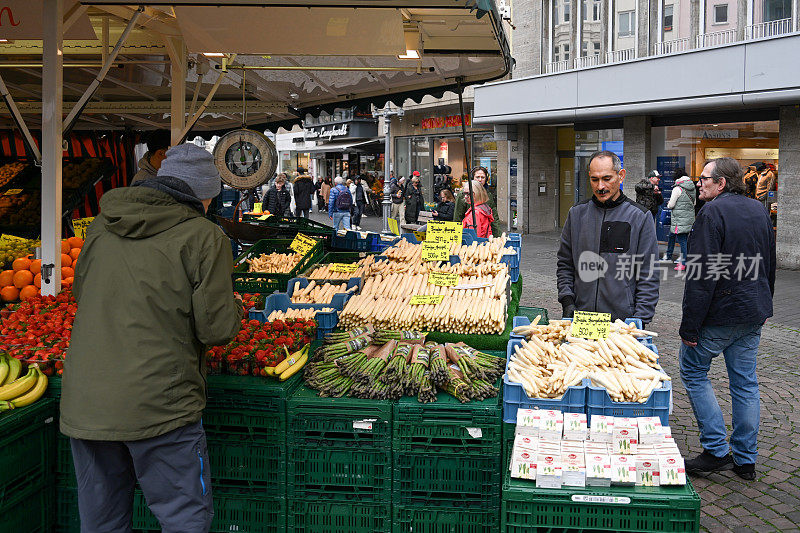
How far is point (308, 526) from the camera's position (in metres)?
4.09

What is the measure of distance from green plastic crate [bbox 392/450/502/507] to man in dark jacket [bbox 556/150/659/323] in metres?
1.53

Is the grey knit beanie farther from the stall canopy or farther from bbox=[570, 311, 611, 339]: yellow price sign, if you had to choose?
bbox=[570, 311, 611, 339]: yellow price sign

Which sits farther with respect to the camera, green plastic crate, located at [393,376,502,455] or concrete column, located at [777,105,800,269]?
concrete column, located at [777,105,800,269]

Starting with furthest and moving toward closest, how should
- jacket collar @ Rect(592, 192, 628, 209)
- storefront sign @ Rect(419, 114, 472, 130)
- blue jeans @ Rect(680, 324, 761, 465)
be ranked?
1. storefront sign @ Rect(419, 114, 472, 130)
2. blue jeans @ Rect(680, 324, 761, 465)
3. jacket collar @ Rect(592, 192, 628, 209)

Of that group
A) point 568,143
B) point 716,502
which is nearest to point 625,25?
point 568,143

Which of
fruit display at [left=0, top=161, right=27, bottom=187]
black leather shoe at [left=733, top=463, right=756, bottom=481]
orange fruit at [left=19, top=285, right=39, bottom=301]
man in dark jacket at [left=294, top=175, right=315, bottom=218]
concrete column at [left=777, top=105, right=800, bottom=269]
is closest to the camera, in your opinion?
black leather shoe at [left=733, top=463, right=756, bottom=481]

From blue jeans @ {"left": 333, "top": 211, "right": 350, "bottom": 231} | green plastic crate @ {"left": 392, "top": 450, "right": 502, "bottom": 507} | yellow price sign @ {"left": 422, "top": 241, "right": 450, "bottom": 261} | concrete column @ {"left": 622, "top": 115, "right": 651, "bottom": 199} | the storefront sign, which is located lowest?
green plastic crate @ {"left": 392, "top": 450, "right": 502, "bottom": 507}

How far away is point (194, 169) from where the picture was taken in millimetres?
3412

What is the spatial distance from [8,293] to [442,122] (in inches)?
1060

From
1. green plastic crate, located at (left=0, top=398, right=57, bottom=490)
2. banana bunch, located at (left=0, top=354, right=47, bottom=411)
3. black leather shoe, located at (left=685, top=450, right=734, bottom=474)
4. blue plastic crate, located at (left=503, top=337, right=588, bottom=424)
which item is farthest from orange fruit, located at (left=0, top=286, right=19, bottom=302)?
black leather shoe, located at (left=685, top=450, right=734, bottom=474)

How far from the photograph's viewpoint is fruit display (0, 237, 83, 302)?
667 cm

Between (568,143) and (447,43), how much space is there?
19508 mm

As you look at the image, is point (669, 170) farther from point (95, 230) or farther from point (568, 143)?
point (95, 230)

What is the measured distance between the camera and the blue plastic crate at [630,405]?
3.75 m
